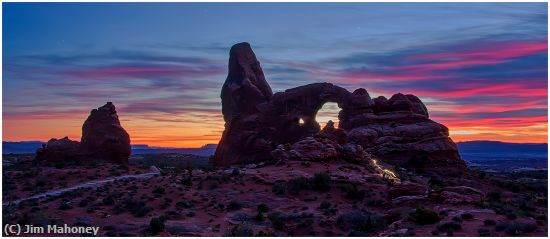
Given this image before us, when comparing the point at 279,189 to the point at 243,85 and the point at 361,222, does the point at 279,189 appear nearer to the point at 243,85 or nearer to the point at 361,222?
the point at 361,222

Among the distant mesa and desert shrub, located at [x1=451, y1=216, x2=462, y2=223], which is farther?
the distant mesa

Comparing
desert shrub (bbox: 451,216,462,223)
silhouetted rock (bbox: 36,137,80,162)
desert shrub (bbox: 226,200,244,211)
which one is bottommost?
desert shrub (bbox: 226,200,244,211)

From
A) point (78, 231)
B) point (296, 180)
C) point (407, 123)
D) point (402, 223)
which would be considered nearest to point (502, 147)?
point (407, 123)

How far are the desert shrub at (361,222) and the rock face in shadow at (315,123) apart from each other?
23.2 meters

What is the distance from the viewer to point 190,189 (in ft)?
121

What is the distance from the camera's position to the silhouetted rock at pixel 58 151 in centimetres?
5150

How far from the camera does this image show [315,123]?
6412 centimetres

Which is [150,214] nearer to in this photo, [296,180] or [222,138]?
[296,180]

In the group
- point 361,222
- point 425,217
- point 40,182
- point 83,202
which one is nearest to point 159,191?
point 83,202

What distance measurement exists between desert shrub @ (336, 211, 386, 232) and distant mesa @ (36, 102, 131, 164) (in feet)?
106

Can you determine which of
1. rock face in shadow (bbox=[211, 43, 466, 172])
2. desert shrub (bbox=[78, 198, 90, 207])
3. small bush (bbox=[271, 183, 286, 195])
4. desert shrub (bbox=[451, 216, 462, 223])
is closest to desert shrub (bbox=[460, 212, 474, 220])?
desert shrub (bbox=[451, 216, 462, 223])

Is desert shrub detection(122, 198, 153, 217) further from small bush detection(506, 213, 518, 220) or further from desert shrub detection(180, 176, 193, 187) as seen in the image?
small bush detection(506, 213, 518, 220)

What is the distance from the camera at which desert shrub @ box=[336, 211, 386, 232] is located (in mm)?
25202

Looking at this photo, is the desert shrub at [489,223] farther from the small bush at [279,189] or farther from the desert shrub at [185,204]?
the desert shrub at [185,204]
